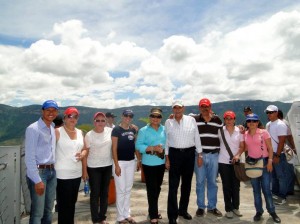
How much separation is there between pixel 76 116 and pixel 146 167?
5.67 ft

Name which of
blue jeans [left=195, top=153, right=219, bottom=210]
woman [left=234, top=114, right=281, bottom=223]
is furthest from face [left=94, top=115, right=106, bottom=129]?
woman [left=234, top=114, right=281, bottom=223]

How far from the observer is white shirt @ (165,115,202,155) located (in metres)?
5.73

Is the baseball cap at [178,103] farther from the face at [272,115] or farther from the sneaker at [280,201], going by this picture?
the sneaker at [280,201]

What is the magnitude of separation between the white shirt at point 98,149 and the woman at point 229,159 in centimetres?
243

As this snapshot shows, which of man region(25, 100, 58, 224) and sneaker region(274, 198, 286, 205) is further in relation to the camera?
sneaker region(274, 198, 286, 205)

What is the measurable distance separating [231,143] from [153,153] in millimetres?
1753

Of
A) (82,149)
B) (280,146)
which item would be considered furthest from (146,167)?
(280,146)

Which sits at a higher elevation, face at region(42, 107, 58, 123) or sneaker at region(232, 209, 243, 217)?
face at region(42, 107, 58, 123)

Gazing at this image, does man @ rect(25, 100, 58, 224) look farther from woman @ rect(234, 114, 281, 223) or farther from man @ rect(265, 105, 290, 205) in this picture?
man @ rect(265, 105, 290, 205)

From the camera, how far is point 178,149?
573 cm

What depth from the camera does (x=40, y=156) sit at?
4.21m

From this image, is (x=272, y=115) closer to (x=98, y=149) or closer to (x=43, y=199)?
(x=98, y=149)

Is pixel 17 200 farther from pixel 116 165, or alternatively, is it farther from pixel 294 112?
pixel 294 112

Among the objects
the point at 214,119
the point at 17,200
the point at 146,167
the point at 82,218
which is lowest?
the point at 82,218
